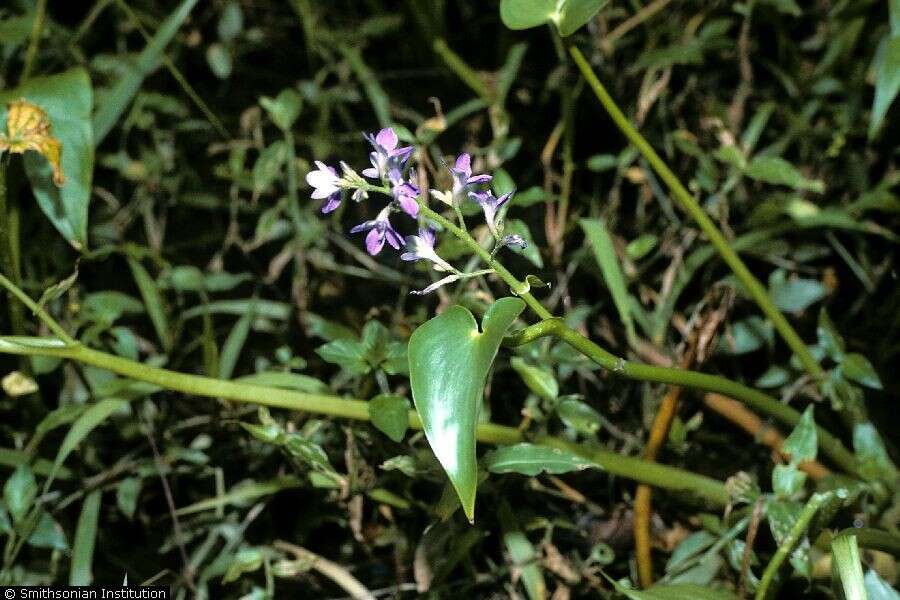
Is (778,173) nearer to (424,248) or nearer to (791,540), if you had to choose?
(791,540)

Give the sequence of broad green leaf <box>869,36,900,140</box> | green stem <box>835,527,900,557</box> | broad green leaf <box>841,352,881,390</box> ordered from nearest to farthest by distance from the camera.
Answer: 1. green stem <box>835,527,900,557</box>
2. broad green leaf <box>869,36,900,140</box>
3. broad green leaf <box>841,352,881,390</box>

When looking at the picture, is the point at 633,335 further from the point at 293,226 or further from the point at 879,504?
the point at 293,226

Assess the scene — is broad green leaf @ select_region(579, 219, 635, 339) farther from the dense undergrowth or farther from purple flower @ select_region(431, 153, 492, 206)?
purple flower @ select_region(431, 153, 492, 206)

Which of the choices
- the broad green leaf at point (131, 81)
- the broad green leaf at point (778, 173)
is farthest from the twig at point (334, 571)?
the broad green leaf at point (778, 173)

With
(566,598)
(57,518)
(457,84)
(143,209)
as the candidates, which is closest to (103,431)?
(57,518)

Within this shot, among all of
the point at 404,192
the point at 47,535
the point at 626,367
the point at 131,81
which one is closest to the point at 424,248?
the point at 404,192

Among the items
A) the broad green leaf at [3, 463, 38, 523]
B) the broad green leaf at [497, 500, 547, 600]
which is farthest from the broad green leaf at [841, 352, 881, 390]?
the broad green leaf at [3, 463, 38, 523]
